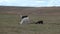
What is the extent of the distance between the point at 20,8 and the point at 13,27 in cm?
15

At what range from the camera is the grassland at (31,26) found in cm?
77

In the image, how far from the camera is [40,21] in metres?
0.81

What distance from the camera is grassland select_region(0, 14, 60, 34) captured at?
771mm

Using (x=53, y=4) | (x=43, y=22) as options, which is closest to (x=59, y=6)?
(x=53, y=4)

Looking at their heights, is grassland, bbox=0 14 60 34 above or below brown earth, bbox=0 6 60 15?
below

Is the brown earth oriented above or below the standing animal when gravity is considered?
above

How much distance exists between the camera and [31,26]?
0.79 meters

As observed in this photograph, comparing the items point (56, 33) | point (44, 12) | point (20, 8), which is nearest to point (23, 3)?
point (20, 8)

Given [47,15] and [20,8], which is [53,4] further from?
[20,8]

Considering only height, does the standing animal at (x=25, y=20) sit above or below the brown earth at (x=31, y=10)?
below

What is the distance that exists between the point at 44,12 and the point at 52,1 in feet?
0.41

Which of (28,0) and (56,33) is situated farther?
(28,0)

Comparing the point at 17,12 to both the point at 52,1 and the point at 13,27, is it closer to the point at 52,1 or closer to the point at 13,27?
the point at 13,27

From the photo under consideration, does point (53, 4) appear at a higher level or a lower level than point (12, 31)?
higher
